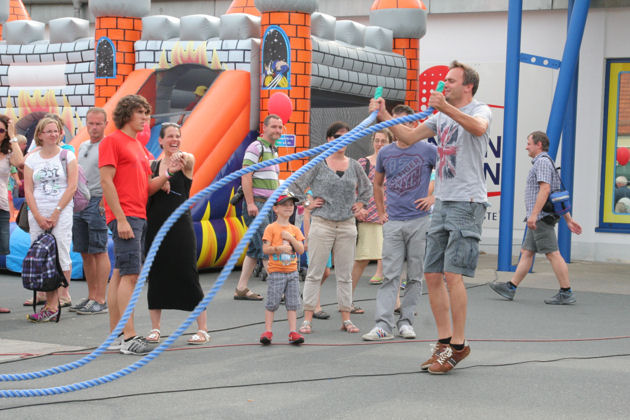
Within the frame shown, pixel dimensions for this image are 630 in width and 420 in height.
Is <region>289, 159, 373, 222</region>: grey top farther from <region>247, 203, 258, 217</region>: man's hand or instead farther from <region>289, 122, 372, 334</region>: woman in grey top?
<region>247, 203, 258, 217</region>: man's hand

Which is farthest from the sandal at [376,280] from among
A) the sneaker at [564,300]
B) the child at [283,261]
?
the child at [283,261]

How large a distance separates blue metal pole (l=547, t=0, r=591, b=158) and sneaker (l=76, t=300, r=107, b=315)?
223 inches

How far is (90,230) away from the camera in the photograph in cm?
780

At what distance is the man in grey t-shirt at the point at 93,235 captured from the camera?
7727 mm

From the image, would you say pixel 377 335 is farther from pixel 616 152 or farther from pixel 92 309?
pixel 616 152

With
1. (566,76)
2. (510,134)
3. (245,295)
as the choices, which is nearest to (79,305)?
(245,295)

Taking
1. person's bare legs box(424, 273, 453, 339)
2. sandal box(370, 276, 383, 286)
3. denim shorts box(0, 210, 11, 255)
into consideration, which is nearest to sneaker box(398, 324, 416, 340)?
person's bare legs box(424, 273, 453, 339)

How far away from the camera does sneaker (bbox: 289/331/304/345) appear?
6301mm

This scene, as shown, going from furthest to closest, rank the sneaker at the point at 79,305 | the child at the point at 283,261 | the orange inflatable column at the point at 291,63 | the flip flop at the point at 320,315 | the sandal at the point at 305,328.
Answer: the orange inflatable column at the point at 291,63 → the sneaker at the point at 79,305 → the flip flop at the point at 320,315 → the sandal at the point at 305,328 → the child at the point at 283,261

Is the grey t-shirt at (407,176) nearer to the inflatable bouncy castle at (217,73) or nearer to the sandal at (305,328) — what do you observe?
the sandal at (305,328)

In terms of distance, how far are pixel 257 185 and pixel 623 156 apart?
6674 millimetres

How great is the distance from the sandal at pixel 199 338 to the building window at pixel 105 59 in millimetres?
6279

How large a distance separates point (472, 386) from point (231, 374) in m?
1.37

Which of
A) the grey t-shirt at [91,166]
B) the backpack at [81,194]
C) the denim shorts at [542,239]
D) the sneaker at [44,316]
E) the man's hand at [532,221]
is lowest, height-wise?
Result: the sneaker at [44,316]
